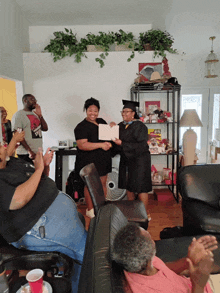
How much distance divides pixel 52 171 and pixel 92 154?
4.33ft

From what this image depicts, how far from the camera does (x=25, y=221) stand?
122 cm

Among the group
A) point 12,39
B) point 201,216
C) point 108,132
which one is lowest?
point 201,216

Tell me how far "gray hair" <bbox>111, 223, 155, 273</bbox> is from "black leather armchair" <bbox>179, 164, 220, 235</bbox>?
1151 millimetres

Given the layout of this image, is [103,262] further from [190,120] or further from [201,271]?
[190,120]

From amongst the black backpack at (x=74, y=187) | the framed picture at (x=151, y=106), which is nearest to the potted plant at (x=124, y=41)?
the framed picture at (x=151, y=106)

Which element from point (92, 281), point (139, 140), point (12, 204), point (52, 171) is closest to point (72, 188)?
point (52, 171)

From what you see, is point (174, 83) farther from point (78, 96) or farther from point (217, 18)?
point (78, 96)

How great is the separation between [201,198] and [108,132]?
4.45 ft

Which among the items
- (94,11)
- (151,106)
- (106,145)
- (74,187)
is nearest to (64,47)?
(94,11)

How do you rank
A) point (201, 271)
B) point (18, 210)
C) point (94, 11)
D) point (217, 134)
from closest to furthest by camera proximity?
point (201, 271), point (18, 210), point (94, 11), point (217, 134)

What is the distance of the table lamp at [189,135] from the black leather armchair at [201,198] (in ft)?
4.06

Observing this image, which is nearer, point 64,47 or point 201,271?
point 201,271

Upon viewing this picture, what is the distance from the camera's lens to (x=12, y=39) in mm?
3010

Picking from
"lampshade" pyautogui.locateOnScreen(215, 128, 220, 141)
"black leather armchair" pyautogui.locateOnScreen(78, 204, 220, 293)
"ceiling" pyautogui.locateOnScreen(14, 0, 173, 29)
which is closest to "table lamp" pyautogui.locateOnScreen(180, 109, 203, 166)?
"ceiling" pyautogui.locateOnScreen(14, 0, 173, 29)
